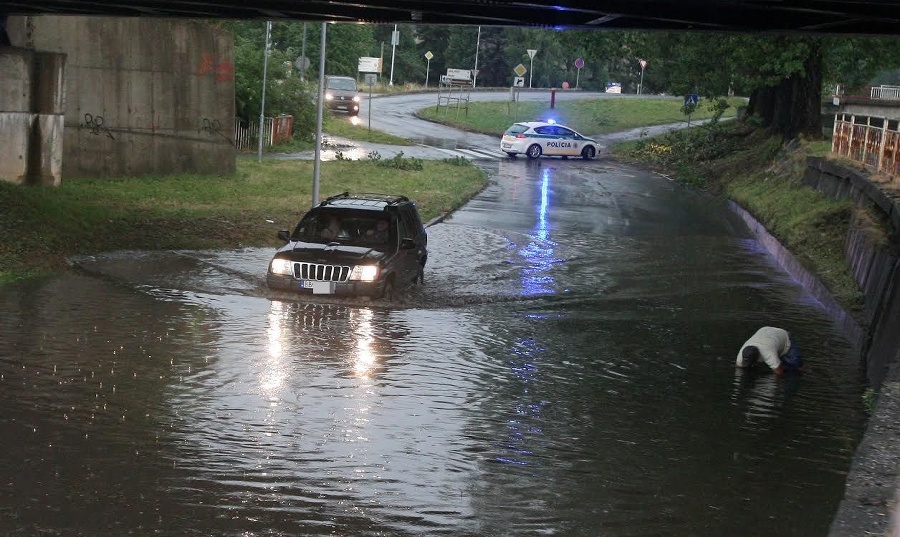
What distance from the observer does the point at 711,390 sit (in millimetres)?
13344

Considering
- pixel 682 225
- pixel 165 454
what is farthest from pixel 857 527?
pixel 682 225

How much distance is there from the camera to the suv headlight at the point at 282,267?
1717 centimetres

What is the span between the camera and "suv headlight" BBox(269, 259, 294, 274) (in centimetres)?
1717

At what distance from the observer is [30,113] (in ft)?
82.7

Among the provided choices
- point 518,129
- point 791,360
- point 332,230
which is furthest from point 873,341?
point 518,129

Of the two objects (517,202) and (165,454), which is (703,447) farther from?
(517,202)

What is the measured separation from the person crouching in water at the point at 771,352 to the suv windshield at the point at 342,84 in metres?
47.0

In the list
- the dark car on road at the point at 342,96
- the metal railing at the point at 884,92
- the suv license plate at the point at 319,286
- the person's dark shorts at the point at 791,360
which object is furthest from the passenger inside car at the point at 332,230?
the metal railing at the point at 884,92

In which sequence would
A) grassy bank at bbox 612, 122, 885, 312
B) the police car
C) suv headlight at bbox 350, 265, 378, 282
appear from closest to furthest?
1. suv headlight at bbox 350, 265, 378, 282
2. grassy bank at bbox 612, 122, 885, 312
3. the police car

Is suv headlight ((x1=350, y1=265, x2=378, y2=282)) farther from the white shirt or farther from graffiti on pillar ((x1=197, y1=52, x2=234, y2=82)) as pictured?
graffiti on pillar ((x1=197, y1=52, x2=234, y2=82))

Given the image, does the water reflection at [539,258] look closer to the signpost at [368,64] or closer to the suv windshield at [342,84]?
the suv windshield at [342,84]

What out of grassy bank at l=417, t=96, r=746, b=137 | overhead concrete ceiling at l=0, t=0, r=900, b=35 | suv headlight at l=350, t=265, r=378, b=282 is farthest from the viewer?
grassy bank at l=417, t=96, r=746, b=137

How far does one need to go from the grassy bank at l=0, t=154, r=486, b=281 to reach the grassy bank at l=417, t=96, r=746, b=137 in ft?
79.3

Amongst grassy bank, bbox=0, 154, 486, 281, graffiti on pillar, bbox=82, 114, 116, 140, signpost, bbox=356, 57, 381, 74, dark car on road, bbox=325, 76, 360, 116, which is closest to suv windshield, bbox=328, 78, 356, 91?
dark car on road, bbox=325, 76, 360, 116
